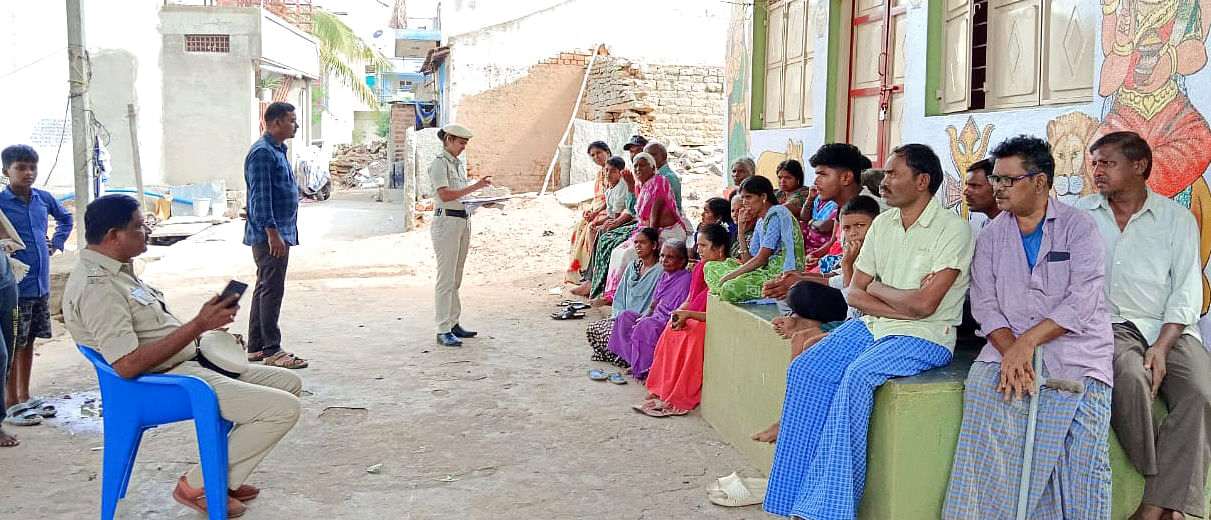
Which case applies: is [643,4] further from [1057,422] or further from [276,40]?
[1057,422]

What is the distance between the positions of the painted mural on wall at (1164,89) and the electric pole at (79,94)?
6.32m

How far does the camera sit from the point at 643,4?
1534 cm

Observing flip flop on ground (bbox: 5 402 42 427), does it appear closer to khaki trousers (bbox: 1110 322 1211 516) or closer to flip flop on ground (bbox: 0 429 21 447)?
flip flop on ground (bbox: 0 429 21 447)

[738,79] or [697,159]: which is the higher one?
[738,79]

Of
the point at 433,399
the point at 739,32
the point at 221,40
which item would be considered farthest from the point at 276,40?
the point at 433,399

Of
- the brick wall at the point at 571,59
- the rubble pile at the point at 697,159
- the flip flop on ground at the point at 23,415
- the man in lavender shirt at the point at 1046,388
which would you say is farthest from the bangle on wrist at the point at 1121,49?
the brick wall at the point at 571,59

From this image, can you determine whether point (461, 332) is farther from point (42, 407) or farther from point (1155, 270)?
point (1155, 270)

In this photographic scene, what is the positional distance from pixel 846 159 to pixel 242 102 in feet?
62.7

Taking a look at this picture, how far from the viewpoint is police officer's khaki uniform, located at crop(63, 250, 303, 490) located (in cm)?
338

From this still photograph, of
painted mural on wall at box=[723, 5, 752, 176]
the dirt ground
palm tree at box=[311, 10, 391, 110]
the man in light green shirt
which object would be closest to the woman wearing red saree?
the dirt ground

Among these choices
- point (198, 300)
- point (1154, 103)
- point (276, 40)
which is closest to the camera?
point (1154, 103)

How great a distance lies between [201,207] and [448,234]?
14786 mm

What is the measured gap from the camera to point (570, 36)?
15477 millimetres

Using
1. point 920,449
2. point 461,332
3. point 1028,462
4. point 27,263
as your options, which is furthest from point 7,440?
point 1028,462
